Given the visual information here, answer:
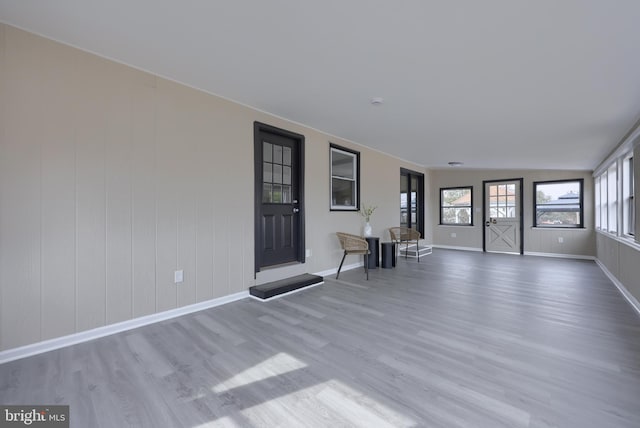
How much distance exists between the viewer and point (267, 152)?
4027 millimetres

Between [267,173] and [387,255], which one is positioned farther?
[387,255]

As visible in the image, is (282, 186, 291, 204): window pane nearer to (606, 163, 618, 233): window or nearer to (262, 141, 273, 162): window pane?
(262, 141, 273, 162): window pane

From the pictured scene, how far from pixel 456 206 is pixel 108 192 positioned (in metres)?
8.46

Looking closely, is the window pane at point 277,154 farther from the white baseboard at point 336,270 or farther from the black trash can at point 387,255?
the black trash can at point 387,255

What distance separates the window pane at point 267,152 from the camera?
3978 millimetres

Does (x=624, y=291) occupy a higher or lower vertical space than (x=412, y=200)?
lower

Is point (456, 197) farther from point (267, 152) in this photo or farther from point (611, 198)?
point (267, 152)

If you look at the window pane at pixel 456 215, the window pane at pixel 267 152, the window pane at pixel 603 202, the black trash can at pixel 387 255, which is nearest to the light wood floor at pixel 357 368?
the window pane at pixel 267 152

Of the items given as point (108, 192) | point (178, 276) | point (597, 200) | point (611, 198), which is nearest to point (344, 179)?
point (178, 276)

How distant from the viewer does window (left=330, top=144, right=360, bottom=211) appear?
5.17 meters

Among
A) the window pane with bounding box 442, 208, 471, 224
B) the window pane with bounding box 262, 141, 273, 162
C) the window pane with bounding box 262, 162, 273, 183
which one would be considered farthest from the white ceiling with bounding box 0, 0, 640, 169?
the window pane with bounding box 442, 208, 471, 224

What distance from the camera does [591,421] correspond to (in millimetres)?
1468

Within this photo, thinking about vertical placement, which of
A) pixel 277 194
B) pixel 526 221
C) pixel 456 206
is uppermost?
pixel 277 194
